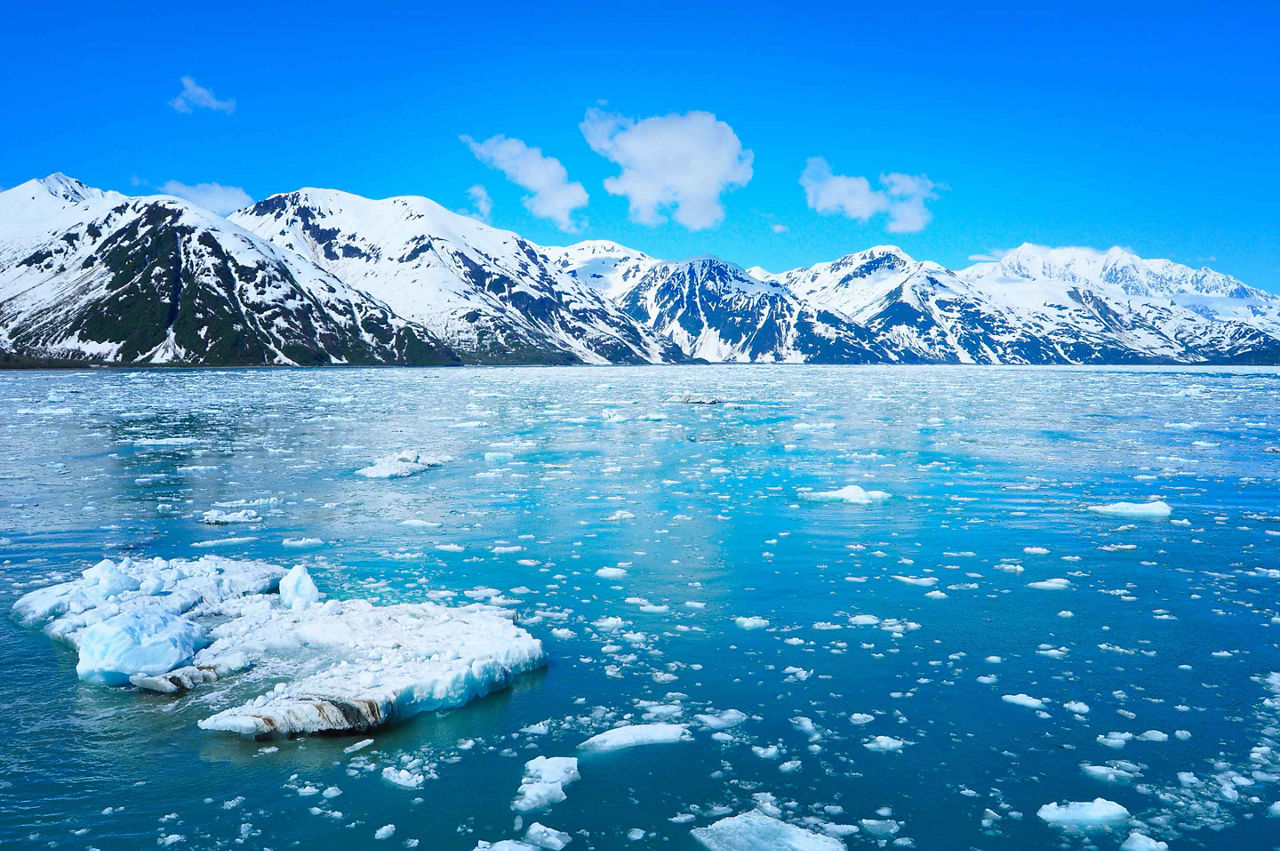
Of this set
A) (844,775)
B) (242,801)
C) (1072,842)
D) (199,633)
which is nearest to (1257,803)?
(1072,842)

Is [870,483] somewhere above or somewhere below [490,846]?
above

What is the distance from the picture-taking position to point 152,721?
391 inches

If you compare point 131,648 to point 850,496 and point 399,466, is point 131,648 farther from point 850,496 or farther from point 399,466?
point 850,496

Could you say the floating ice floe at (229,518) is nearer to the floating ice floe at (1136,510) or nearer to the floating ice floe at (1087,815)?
the floating ice floe at (1087,815)

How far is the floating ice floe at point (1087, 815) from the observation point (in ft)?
25.7

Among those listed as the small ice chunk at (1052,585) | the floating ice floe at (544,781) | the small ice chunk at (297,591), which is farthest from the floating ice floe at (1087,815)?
the small ice chunk at (297,591)

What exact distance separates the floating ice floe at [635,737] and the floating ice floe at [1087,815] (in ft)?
12.9

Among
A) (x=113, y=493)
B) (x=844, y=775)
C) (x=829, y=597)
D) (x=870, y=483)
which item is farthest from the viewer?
(x=870, y=483)

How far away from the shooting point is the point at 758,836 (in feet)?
24.8

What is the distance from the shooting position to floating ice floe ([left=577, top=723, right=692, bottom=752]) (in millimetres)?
9383

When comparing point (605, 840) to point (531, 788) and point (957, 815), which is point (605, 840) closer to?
point (531, 788)

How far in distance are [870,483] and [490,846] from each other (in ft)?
72.4

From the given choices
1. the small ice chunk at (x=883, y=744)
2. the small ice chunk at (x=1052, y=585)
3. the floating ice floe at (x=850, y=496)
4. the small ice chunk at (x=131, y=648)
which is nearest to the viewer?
the small ice chunk at (x=883, y=744)

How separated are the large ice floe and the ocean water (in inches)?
13.3
